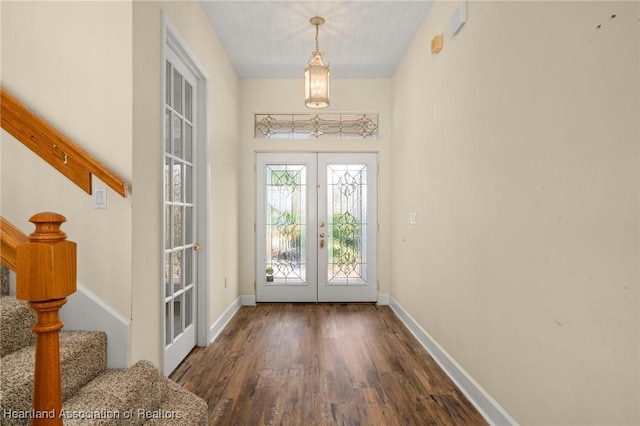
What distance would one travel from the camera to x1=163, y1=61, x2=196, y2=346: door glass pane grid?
2643 mm

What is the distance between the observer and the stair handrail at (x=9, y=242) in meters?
0.85

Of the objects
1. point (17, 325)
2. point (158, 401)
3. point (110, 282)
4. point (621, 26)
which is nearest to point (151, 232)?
point (110, 282)

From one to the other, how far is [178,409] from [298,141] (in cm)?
352

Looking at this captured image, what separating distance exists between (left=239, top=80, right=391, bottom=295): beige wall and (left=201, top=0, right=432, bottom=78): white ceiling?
0.66 feet

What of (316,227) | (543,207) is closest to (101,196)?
(543,207)

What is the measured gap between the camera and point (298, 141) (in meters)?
4.75

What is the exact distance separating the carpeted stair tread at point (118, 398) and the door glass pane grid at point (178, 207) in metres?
0.73

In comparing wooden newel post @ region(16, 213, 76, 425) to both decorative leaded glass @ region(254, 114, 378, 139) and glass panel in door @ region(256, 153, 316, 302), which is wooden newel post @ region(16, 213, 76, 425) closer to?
glass panel in door @ region(256, 153, 316, 302)

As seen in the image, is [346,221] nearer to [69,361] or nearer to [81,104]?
[81,104]

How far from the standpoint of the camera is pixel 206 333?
3.20 metres

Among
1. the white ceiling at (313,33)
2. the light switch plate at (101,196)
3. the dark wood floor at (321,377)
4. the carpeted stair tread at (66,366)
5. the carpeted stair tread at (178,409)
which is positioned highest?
the white ceiling at (313,33)

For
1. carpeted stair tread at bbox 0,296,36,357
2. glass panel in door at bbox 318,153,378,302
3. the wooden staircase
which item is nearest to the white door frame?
the wooden staircase

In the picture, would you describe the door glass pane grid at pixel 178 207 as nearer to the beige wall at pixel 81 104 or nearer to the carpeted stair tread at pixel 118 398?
the beige wall at pixel 81 104

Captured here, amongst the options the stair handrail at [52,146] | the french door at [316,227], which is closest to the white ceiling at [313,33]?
the french door at [316,227]
